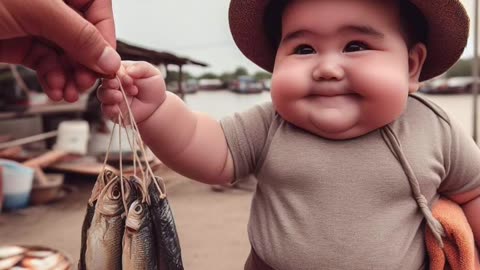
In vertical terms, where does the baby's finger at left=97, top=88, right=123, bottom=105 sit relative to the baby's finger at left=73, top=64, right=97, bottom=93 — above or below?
below

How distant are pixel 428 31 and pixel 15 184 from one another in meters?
4.26

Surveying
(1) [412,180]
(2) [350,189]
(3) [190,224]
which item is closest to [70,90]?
(2) [350,189]

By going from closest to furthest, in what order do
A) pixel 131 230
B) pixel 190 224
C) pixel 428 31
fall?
pixel 131 230
pixel 428 31
pixel 190 224

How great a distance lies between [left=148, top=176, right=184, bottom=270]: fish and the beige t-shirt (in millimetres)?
302

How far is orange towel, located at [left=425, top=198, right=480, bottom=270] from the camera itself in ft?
3.80

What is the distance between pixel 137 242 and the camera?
90 cm

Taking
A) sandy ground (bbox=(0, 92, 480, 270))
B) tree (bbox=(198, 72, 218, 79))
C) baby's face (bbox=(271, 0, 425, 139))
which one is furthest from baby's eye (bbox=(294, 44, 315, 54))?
tree (bbox=(198, 72, 218, 79))

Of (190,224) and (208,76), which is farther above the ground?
(208,76)

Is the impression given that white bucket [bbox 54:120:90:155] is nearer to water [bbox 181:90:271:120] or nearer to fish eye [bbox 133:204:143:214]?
water [bbox 181:90:271:120]

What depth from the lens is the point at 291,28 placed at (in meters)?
1.15

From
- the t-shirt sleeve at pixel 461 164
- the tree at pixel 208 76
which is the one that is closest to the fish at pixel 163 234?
the t-shirt sleeve at pixel 461 164

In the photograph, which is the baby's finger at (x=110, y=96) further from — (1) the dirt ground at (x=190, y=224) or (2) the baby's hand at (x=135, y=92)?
(1) the dirt ground at (x=190, y=224)

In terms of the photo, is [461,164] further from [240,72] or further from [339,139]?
[240,72]

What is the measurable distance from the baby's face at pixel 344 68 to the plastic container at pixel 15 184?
3996 millimetres
